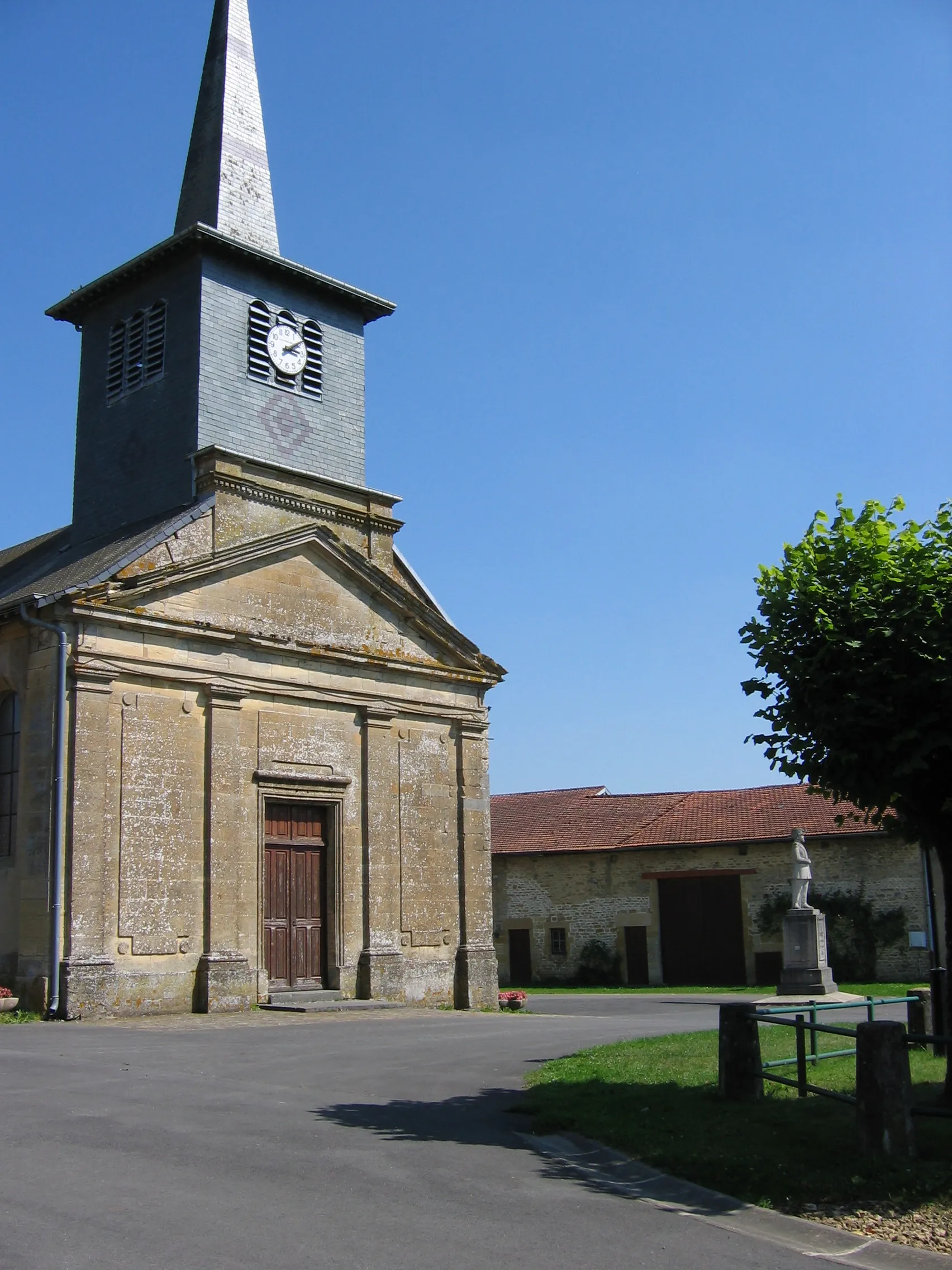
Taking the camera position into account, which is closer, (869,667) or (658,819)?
(869,667)

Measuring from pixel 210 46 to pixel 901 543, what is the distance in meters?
19.8

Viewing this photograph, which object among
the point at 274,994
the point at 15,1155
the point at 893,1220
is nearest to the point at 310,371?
the point at 274,994

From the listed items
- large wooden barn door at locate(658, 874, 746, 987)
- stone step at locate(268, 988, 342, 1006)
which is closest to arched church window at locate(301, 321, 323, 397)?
stone step at locate(268, 988, 342, 1006)

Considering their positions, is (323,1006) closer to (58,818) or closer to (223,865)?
(223,865)

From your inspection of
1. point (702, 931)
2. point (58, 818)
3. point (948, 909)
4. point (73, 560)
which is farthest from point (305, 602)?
point (702, 931)

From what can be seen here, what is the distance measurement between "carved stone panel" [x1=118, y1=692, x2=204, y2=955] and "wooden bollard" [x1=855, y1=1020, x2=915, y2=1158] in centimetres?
1115

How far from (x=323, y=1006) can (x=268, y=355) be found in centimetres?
1043

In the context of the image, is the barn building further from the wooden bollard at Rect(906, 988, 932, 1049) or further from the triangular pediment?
the wooden bollard at Rect(906, 988, 932, 1049)

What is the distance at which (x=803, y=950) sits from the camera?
71.2 ft

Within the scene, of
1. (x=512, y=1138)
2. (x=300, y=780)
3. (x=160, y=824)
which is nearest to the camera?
(x=512, y=1138)

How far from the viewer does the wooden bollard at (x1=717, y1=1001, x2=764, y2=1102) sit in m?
8.10

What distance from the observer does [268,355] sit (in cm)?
2038

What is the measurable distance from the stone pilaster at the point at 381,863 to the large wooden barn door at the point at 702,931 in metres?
14.9

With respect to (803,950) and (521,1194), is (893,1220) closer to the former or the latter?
(521,1194)
